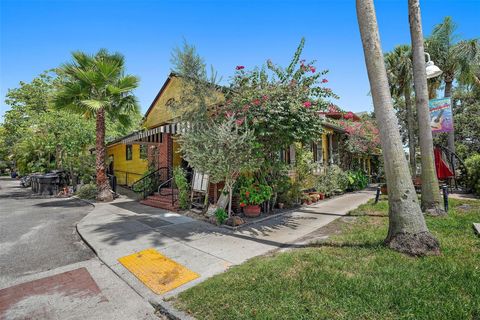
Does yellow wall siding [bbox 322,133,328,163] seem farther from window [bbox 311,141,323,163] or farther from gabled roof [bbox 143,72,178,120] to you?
gabled roof [bbox 143,72,178,120]

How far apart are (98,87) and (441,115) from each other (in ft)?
49.7

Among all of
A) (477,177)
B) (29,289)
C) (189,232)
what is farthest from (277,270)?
(477,177)

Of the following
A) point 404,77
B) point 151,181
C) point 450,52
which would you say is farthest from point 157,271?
point 450,52


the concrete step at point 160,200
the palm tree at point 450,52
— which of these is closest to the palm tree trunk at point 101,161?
the concrete step at point 160,200

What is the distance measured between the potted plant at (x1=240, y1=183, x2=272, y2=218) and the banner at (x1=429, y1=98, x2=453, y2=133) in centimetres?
667

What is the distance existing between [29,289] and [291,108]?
669 centimetres

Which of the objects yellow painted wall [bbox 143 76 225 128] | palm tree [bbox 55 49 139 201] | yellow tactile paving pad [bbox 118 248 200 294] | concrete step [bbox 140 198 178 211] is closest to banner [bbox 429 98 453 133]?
yellow tactile paving pad [bbox 118 248 200 294]

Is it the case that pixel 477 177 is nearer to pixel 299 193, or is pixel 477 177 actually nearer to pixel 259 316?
pixel 299 193

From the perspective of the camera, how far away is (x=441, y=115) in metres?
9.29

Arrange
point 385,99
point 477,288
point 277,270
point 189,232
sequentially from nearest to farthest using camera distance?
point 477,288, point 277,270, point 385,99, point 189,232

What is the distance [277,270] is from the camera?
3.82 m

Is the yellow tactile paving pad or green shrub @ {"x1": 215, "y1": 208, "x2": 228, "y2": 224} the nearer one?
the yellow tactile paving pad

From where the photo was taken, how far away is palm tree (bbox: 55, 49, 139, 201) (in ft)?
37.9

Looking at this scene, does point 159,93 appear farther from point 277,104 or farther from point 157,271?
point 157,271
